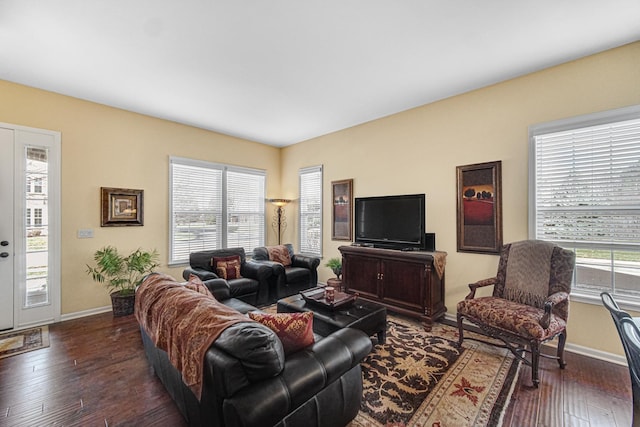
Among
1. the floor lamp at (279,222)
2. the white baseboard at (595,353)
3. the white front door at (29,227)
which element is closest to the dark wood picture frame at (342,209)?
the floor lamp at (279,222)

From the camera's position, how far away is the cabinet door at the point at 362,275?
3795 millimetres

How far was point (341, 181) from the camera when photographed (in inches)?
194

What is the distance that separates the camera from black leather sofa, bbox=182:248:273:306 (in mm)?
3867

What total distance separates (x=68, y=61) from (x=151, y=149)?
163cm

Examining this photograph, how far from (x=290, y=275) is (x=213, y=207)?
2.03m

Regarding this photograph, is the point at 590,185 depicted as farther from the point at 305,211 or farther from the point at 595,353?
the point at 305,211

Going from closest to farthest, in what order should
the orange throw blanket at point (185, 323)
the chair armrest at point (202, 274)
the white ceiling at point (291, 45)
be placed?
the orange throw blanket at point (185, 323)
the white ceiling at point (291, 45)
the chair armrest at point (202, 274)

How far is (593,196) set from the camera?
8.87ft

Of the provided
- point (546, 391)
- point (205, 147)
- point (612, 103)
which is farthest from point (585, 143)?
point (205, 147)

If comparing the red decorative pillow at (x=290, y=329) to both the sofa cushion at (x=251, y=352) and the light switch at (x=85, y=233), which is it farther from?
the light switch at (x=85, y=233)

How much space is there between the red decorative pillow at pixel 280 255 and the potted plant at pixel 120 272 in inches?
71.7

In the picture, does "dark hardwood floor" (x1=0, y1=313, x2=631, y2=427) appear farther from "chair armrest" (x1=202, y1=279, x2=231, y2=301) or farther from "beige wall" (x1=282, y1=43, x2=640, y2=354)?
"chair armrest" (x1=202, y1=279, x2=231, y2=301)

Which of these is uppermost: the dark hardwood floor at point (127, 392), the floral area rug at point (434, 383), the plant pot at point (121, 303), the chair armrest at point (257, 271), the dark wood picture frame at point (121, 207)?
the dark wood picture frame at point (121, 207)

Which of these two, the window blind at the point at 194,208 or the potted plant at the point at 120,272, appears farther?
the window blind at the point at 194,208
